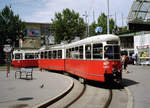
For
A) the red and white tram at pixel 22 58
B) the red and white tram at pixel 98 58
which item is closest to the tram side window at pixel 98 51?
the red and white tram at pixel 98 58

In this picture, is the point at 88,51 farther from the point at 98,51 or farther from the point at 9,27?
the point at 9,27

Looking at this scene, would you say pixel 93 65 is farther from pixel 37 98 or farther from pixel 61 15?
pixel 61 15

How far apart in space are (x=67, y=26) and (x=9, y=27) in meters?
12.9

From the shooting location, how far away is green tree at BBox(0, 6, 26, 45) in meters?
36.7

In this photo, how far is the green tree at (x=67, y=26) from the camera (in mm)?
43188

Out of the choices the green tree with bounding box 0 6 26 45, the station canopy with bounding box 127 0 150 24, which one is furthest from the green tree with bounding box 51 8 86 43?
the station canopy with bounding box 127 0 150 24

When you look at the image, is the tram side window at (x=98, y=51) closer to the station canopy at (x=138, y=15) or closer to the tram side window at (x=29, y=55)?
the station canopy at (x=138, y=15)

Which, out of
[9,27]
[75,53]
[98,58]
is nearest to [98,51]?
[98,58]

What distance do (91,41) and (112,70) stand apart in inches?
84.4

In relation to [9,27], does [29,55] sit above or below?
below

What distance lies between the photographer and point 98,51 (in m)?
10.5

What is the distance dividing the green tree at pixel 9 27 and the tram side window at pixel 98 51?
2894 centimetres

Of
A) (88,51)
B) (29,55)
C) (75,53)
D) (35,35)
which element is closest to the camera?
(88,51)

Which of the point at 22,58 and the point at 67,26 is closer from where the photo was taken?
the point at 22,58
